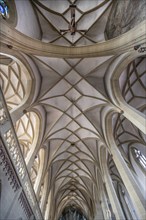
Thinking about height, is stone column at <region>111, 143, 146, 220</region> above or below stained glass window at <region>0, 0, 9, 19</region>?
below

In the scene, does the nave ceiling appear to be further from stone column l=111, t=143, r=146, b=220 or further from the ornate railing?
stone column l=111, t=143, r=146, b=220

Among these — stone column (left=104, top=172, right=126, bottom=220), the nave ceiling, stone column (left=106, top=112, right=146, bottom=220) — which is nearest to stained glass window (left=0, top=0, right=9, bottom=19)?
the nave ceiling

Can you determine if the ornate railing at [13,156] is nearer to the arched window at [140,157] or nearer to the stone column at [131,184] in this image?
the stone column at [131,184]

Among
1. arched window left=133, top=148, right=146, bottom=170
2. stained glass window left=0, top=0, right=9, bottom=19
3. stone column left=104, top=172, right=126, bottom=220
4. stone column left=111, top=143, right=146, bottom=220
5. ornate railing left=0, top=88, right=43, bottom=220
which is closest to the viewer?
ornate railing left=0, top=88, right=43, bottom=220

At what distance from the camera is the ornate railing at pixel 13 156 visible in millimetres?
6563

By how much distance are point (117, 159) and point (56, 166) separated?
8934 millimetres

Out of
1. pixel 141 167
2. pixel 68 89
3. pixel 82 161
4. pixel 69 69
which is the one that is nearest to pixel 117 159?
pixel 141 167

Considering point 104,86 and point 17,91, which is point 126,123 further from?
point 17,91

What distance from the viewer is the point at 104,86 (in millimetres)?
11805

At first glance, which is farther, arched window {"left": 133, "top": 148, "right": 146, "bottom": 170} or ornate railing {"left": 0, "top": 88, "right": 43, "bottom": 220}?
arched window {"left": 133, "top": 148, "right": 146, "bottom": 170}

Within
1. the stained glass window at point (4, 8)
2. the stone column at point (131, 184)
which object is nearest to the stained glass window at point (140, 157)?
the stone column at point (131, 184)

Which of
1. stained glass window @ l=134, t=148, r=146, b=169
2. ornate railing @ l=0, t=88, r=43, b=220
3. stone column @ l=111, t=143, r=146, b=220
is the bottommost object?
stone column @ l=111, t=143, r=146, b=220

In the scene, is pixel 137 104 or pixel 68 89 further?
pixel 137 104

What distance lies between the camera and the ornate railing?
656 centimetres
